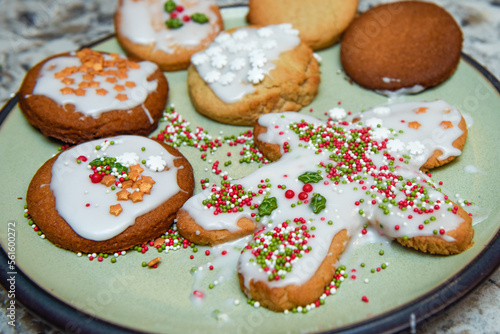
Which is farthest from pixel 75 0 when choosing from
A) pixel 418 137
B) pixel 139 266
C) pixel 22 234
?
pixel 418 137

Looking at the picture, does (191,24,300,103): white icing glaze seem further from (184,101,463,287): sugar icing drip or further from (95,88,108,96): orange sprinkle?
(95,88,108,96): orange sprinkle

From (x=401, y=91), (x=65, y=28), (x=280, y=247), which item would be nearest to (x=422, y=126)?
(x=401, y=91)

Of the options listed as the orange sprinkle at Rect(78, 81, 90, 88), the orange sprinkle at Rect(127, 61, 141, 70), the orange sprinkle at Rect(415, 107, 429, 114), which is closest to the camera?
the orange sprinkle at Rect(415, 107, 429, 114)

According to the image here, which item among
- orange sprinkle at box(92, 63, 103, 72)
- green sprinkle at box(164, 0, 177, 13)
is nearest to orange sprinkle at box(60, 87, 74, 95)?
orange sprinkle at box(92, 63, 103, 72)

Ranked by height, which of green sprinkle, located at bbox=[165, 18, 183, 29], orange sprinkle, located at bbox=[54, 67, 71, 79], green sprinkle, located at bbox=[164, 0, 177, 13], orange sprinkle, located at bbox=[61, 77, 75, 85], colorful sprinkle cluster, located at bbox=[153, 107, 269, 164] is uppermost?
green sprinkle, located at bbox=[164, 0, 177, 13]

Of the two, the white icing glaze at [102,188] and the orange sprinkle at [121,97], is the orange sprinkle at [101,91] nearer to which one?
the orange sprinkle at [121,97]

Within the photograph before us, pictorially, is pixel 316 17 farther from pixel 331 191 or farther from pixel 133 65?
pixel 331 191
